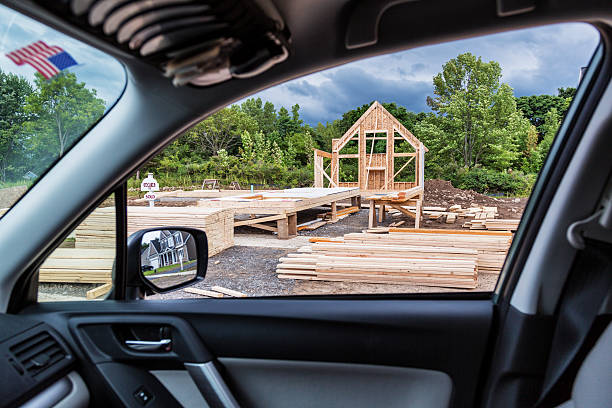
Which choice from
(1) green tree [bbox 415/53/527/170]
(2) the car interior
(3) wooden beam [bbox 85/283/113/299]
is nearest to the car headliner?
(2) the car interior

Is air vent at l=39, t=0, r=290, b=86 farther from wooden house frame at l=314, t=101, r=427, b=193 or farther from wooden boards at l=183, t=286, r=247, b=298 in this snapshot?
wooden house frame at l=314, t=101, r=427, b=193

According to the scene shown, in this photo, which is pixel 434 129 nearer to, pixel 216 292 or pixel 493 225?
pixel 493 225

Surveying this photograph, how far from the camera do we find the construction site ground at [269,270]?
2.92m

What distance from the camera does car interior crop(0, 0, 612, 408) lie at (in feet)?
2.80

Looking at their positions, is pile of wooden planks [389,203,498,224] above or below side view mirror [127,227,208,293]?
below

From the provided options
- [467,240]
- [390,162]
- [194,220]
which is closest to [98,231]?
[194,220]

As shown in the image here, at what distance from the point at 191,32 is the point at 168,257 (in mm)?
919

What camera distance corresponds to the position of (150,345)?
1.35 meters

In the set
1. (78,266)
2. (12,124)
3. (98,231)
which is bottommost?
(78,266)

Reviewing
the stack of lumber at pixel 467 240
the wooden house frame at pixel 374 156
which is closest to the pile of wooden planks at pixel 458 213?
the stack of lumber at pixel 467 240

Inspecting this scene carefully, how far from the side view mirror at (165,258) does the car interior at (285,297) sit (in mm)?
16

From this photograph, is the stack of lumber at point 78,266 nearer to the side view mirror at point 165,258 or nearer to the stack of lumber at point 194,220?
the side view mirror at point 165,258

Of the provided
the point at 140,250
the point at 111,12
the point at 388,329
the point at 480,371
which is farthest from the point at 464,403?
the point at 111,12

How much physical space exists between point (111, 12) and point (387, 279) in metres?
3.99
